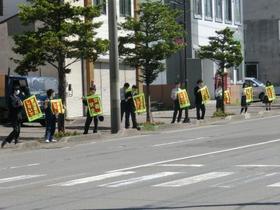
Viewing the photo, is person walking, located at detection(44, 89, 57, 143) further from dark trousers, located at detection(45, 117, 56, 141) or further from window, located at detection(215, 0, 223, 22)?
window, located at detection(215, 0, 223, 22)

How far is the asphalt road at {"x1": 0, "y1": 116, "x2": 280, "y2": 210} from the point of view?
9.77 m

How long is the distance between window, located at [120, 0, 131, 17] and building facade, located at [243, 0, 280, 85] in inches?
1287

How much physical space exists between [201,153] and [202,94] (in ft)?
49.5

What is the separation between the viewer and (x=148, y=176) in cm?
1268

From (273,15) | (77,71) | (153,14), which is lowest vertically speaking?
(77,71)

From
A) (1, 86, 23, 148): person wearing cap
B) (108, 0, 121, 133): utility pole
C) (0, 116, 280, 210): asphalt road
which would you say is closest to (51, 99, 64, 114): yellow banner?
(1, 86, 23, 148): person wearing cap

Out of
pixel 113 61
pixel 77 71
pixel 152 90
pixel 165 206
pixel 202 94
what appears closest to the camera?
pixel 165 206

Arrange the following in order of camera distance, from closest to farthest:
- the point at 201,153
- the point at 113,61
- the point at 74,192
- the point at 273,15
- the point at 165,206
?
the point at 165,206
the point at 74,192
the point at 201,153
the point at 113,61
the point at 273,15

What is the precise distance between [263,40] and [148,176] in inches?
2350

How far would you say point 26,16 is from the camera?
23.1 metres

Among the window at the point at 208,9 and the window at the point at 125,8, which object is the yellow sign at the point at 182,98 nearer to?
the window at the point at 125,8

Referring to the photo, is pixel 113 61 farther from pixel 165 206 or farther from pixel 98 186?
pixel 165 206

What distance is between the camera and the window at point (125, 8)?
39.1 meters

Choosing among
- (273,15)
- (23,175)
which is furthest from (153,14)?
(273,15)
